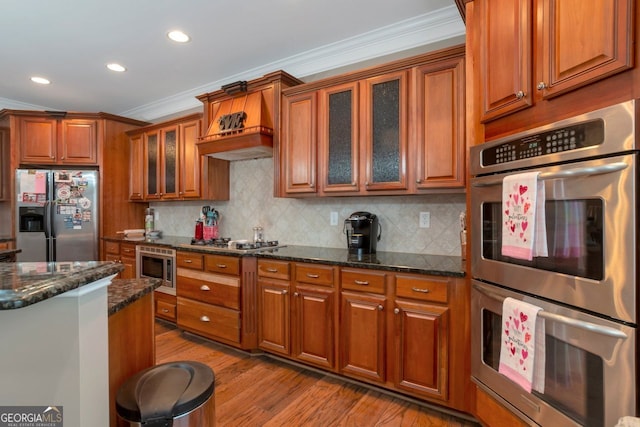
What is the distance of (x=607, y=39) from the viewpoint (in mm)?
1107

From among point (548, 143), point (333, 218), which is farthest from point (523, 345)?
point (333, 218)

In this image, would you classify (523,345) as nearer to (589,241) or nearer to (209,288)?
(589,241)

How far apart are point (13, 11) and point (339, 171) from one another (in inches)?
105

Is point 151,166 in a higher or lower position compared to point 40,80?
lower

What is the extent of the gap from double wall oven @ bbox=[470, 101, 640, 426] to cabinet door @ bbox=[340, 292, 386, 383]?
0.76 meters

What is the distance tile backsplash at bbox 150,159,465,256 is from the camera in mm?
2506

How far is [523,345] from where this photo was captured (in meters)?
1.35

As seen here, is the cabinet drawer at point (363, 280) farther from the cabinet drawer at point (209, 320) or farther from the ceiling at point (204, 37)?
the ceiling at point (204, 37)

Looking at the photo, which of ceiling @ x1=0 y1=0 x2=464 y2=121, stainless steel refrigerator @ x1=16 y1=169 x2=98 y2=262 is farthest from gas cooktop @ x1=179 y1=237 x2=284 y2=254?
stainless steel refrigerator @ x1=16 y1=169 x2=98 y2=262

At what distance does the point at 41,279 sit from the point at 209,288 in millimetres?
2244

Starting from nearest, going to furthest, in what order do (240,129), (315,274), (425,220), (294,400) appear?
(294,400) → (315,274) → (425,220) → (240,129)

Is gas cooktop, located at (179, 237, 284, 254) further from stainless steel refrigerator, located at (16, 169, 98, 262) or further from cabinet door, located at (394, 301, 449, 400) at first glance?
stainless steel refrigerator, located at (16, 169, 98, 262)


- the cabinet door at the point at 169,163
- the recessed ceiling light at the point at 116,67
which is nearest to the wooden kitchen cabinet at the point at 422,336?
the cabinet door at the point at 169,163

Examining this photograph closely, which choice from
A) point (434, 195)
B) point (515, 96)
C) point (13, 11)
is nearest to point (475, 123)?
point (515, 96)
